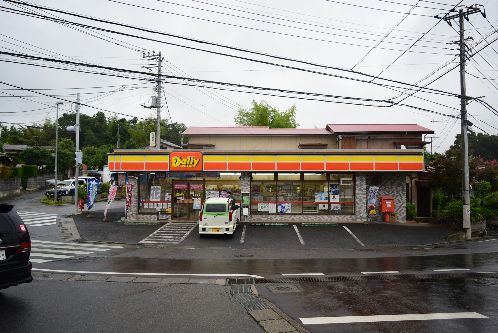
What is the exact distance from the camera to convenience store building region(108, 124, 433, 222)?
2453 centimetres

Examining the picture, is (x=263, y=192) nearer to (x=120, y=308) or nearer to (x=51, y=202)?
(x=120, y=308)

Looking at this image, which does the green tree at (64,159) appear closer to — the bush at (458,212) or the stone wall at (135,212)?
the stone wall at (135,212)

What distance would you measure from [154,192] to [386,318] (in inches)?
786

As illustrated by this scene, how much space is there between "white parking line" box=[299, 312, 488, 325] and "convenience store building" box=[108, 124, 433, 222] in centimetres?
1646

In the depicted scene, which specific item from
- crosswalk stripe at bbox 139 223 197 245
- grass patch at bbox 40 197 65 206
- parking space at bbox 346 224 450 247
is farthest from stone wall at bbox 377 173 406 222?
grass patch at bbox 40 197 65 206

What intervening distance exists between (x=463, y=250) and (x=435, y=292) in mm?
9955

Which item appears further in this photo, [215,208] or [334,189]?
[334,189]

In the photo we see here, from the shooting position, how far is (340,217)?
82.2ft

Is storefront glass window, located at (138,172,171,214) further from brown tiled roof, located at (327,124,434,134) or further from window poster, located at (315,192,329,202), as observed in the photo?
brown tiled roof, located at (327,124,434,134)

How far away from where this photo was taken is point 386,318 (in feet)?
26.5

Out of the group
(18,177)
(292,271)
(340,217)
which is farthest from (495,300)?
(18,177)

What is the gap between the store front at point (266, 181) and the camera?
80.6 feet

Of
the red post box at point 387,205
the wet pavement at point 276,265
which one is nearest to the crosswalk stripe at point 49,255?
the wet pavement at point 276,265

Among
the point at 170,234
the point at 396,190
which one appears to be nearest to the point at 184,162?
the point at 170,234
